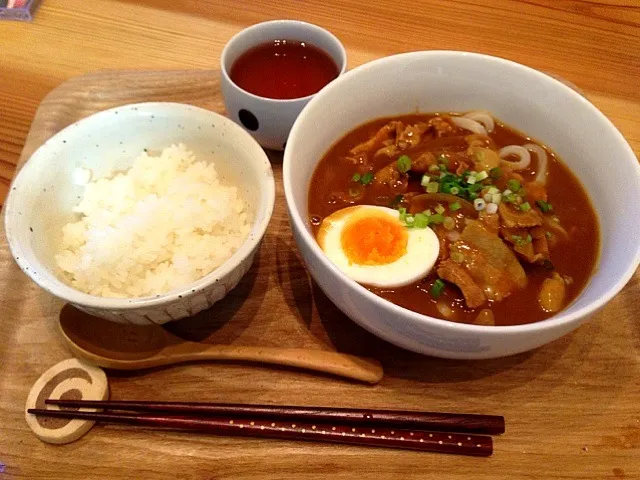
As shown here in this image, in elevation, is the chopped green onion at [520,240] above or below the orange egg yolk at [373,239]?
above

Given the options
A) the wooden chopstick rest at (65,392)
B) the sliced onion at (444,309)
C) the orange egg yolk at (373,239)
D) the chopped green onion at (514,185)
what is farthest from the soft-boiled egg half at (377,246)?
the wooden chopstick rest at (65,392)

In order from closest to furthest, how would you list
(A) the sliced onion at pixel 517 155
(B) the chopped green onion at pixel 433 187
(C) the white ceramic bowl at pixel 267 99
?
(B) the chopped green onion at pixel 433 187, (A) the sliced onion at pixel 517 155, (C) the white ceramic bowl at pixel 267 99

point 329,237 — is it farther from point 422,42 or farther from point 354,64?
point 422,42

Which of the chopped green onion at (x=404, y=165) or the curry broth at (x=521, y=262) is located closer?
the curry broth at (x=521, y=262)

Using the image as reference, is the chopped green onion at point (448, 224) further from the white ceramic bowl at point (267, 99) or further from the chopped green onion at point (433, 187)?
the white ceramic bowl at point (267, 99)

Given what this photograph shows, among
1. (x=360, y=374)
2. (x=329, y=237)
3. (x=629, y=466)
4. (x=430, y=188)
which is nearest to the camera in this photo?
(x=629, y=466)

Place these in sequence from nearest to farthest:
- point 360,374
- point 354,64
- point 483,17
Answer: point 360,374
point 354,64
point 483,17

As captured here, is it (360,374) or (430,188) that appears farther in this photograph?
(430,188)

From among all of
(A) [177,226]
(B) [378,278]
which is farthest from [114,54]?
(B) [378,278]
